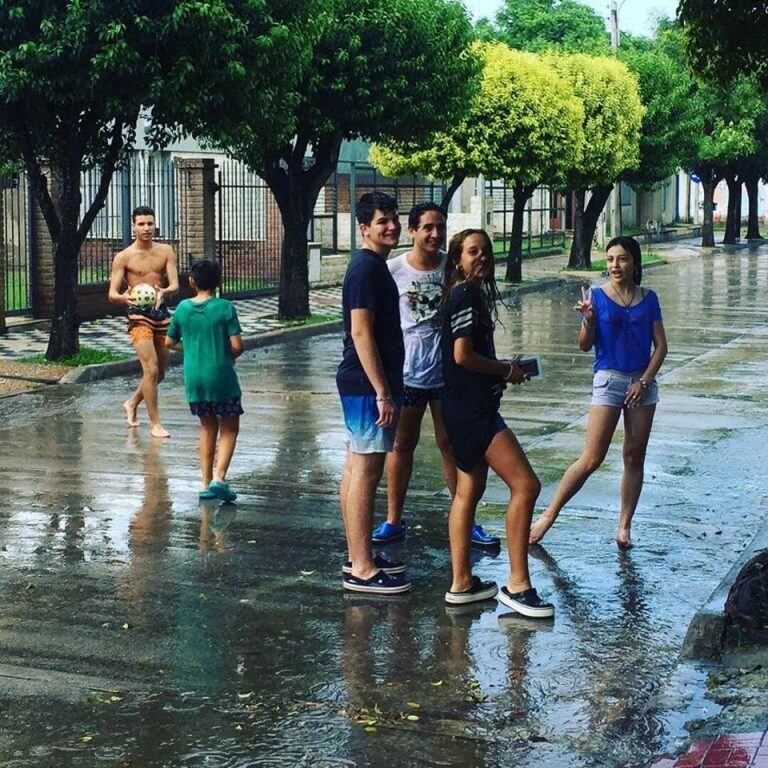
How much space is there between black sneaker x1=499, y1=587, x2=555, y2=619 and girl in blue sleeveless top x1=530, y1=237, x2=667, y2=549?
1.39 metres

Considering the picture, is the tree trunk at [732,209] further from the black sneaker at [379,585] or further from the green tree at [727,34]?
the black sneaker at [379,585]

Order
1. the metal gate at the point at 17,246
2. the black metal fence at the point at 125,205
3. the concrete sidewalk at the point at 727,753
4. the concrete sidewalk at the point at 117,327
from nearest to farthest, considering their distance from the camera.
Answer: the concrete sidewalk at the point at 727,753 < the concrete sidewalk at the point at 117,327 < the metal gate at the point at 17,246 < the black metal fence at the point at 125,205

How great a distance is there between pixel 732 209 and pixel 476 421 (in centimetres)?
4946

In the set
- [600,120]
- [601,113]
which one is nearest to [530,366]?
[600,120]

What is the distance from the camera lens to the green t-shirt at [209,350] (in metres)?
9.83

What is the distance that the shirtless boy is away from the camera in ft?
41.7

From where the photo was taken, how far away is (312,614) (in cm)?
722

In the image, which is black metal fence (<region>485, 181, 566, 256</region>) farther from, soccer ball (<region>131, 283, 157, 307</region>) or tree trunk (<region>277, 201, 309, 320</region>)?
soccer ball (<region>131, 283, 157, 307</region>)

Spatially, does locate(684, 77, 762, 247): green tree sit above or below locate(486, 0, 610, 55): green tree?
below

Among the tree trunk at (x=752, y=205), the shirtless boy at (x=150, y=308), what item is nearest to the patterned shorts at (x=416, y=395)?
the shirtless boy at (x=150, y=308)

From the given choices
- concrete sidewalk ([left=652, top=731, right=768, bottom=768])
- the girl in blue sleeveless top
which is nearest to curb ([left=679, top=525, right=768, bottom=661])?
concrete sidewalk ([left=652, top=731, right=768, bottom=768])

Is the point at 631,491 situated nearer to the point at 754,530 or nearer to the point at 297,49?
the point at 754,530

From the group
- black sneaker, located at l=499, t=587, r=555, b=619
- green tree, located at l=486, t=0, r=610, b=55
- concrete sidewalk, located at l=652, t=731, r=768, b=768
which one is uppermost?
green tree, located at l=486, t=0, r=610, b=55

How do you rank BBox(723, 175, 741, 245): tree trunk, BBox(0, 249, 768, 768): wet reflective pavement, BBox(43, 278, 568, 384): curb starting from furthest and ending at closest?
BBox(723, 175, 741, 245): tree trunk < BBox(43, 278, 568, 384): curb < BBox(0, 249, 768, 768): wet reflective pavement
